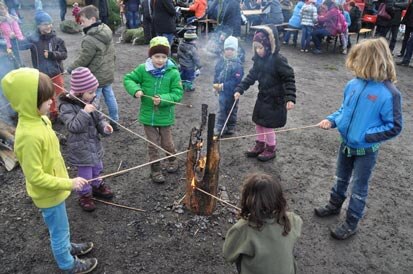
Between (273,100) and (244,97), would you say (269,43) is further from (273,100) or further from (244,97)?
(244,97)

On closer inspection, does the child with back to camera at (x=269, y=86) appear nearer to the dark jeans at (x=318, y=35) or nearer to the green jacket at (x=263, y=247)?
the green jacket at (x=263, y=247)

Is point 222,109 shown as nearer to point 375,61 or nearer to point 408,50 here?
point 375,61

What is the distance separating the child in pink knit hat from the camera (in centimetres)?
357

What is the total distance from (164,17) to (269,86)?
4782 mm

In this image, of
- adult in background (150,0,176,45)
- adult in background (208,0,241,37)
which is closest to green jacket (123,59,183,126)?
adult in background (150,0,176,45)

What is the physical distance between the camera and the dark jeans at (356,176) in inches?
138

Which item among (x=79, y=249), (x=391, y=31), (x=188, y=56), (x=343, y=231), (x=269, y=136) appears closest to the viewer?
(x=79, y=249)

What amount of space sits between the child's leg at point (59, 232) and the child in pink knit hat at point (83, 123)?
84 centimetres

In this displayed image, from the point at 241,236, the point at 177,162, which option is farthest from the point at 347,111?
the point at 177,162

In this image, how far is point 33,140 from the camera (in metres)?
2.58

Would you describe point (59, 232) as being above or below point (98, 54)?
below

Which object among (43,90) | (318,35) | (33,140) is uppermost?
(43,90)

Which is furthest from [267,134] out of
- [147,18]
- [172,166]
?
[147,18]

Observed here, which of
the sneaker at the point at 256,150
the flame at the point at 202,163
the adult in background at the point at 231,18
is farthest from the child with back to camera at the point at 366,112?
the adult in background at the point at 231,18
